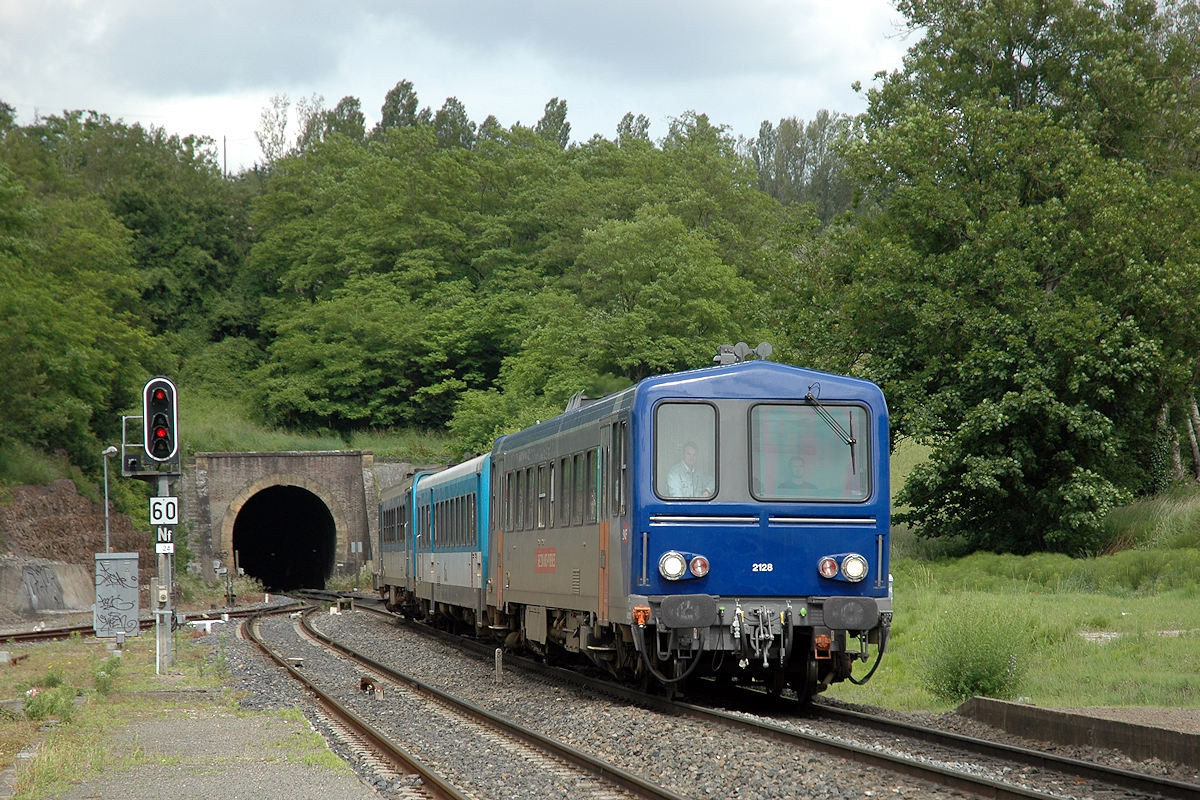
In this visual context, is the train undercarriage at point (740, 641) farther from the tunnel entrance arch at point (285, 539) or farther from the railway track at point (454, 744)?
the tunnel entrance arch at point (285, 539)

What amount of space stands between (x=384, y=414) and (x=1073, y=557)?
140 feet

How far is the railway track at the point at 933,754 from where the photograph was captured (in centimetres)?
830

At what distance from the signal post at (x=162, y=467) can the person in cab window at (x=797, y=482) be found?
8576mm

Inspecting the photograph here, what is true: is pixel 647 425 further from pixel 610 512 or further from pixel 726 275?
pixel 726 275

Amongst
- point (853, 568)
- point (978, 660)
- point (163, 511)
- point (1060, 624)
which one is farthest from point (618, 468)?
point (163, 511)

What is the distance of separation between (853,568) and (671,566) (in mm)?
1724

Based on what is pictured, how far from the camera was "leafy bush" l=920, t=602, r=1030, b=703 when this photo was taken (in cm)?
1334

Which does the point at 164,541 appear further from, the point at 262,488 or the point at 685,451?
the point at 262,488

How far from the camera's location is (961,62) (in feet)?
114

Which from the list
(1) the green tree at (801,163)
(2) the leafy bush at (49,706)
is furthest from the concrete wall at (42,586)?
(1) the green tree at (801,163)

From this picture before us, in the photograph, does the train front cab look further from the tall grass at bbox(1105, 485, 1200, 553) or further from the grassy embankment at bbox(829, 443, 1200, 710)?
the tall grass at bbox(1105, 485, 1200, 553)

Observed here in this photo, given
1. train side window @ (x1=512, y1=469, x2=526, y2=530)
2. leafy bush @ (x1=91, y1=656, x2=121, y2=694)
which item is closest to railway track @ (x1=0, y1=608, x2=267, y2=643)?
leafy bush @ (x1=91, y1=656, x2=121, y2=694)

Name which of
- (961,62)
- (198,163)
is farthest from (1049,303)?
(198,163)

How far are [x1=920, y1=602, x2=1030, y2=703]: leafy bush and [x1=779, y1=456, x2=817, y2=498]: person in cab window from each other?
7.64 feet
